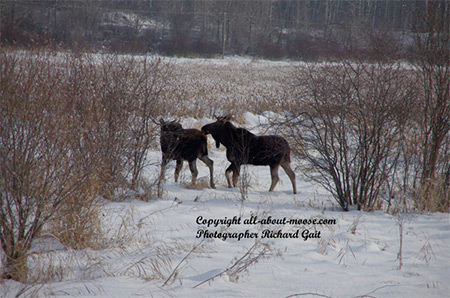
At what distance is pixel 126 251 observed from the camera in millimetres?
5242

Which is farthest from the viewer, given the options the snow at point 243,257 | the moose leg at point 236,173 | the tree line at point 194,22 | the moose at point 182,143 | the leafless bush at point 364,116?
the tree line at point 194,22

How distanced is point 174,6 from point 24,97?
78370mm

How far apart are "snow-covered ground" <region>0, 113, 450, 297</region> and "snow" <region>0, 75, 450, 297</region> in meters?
0.01

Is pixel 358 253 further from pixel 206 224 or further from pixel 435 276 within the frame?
pixel 206 224

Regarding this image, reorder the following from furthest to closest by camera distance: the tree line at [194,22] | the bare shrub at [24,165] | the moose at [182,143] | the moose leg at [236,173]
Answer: the tree line at [194,22], the moose leg at [236,173], the moose at [182,143], the bare shrub at [24,165]

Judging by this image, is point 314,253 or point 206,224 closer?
point 314,253

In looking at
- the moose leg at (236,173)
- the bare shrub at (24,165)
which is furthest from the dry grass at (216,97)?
the bare shrub at (24,165)

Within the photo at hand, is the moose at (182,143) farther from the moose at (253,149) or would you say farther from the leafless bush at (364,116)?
the leafless bush at (364,116)

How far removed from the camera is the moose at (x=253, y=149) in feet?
30.5

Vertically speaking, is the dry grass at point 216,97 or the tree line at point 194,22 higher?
the tree line at point 194,22

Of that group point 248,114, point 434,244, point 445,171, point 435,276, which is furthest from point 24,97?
point 248,114

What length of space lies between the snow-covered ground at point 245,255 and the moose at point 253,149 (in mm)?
1422

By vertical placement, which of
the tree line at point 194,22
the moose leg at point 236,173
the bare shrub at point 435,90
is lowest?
the moose leg at point 236,173

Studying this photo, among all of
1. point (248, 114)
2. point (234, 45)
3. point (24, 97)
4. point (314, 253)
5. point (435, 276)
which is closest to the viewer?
point (24, 97)
